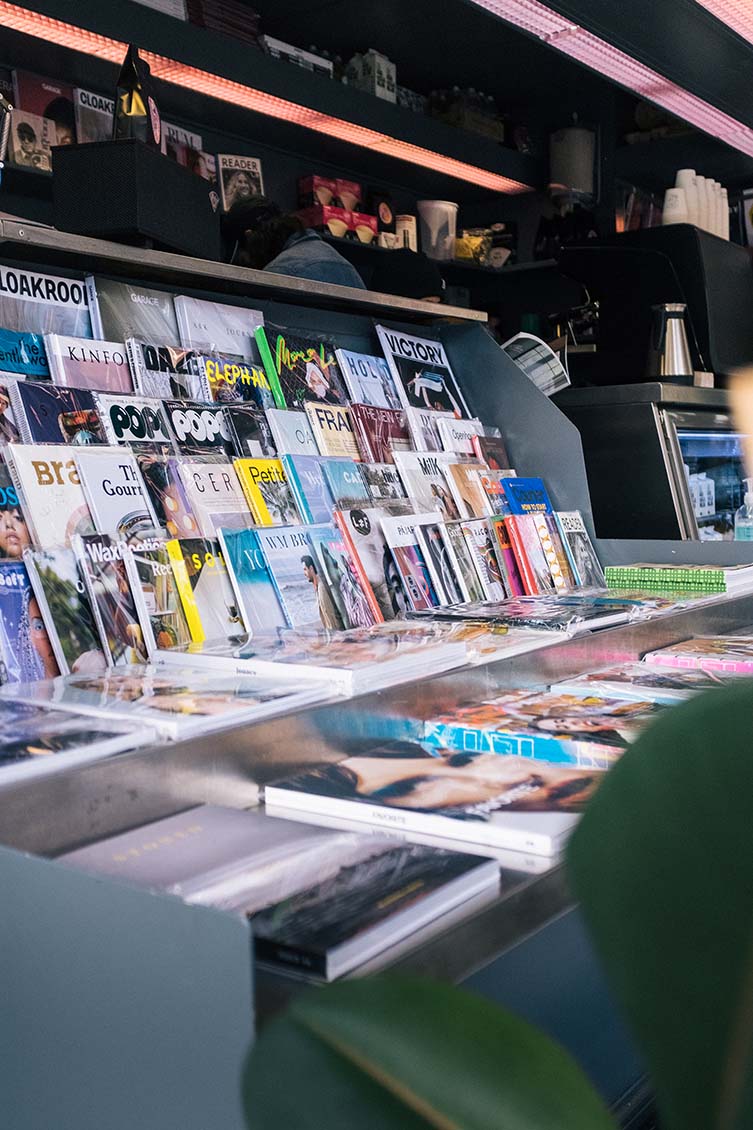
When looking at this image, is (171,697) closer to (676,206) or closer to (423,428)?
(423,428)

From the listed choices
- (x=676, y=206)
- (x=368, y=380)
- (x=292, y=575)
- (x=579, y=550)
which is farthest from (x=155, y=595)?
(x=676, y=206)

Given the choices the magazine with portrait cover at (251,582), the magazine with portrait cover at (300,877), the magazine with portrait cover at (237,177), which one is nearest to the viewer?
the magazine with portrait cover at (300,877)

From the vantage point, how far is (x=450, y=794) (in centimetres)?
120

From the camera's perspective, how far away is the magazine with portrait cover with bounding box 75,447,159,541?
5.77 feet

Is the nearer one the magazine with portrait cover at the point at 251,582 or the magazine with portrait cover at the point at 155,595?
the magazine with portrait cover at the point at 155,595

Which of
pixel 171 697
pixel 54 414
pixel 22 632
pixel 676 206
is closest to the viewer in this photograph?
pixel 171 697

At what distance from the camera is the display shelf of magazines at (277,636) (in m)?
0.91

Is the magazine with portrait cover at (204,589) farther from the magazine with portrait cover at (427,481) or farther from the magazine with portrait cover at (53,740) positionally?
the magazine with portrait cover at (427,481)

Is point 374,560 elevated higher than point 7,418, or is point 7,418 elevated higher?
point 7,418

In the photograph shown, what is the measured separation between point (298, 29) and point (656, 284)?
2519mm

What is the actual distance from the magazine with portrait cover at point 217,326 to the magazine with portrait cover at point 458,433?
521mm

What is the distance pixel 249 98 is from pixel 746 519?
2.65m

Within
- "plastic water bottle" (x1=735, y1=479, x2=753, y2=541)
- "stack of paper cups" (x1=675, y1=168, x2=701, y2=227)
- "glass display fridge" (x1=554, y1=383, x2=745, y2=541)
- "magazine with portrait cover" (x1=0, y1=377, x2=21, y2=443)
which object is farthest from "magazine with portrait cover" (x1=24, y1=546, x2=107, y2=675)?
"stack of paper cups" (x1=675, y1=168, x2=701, y2=227)

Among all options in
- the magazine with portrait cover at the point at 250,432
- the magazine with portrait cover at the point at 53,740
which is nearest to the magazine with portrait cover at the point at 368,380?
the magazine with portrait cover at the point at 250,432
